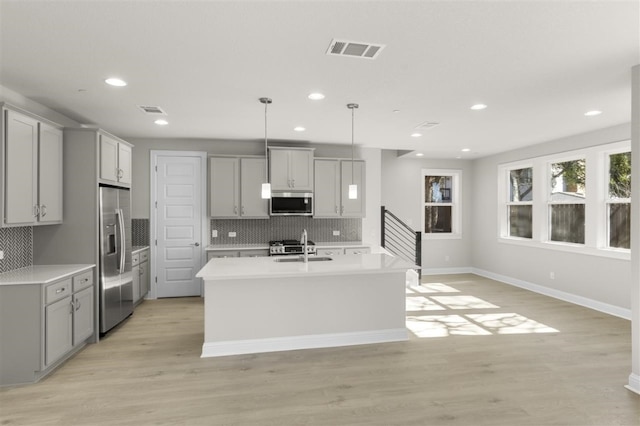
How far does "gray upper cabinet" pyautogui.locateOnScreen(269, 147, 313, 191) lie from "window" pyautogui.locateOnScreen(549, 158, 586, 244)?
4176 millimetres

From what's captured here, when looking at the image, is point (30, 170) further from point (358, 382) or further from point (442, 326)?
point (442, 326)

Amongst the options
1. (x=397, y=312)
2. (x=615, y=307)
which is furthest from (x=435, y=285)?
(x=397, y=312)

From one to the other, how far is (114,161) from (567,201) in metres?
6.74

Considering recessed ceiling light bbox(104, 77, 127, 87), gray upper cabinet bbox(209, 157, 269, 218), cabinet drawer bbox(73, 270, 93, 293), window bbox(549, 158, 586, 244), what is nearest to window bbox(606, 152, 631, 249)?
window bbox(549, 158, 586, 244)

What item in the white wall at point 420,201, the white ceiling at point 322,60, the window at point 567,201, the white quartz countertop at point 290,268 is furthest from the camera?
the white wall at point 420,201

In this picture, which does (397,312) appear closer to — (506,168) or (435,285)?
(435,285)

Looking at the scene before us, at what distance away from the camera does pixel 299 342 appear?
378cm

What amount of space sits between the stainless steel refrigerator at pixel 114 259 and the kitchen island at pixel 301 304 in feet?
4.29

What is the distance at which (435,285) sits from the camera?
690 centimetres

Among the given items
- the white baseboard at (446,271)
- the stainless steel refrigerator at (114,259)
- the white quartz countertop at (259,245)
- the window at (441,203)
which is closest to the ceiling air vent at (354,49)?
the stainless steel refrigerator at (114,259)

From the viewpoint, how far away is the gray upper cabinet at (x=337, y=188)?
241 inches

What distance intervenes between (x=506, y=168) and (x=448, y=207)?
1501mm

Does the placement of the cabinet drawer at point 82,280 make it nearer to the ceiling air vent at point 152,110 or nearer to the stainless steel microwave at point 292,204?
the ceiling air vent at point 152,110

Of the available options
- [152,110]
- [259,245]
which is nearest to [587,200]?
[259,245]
